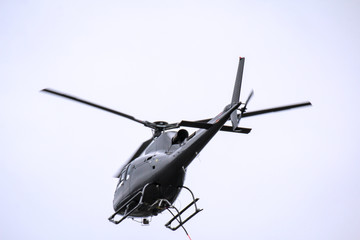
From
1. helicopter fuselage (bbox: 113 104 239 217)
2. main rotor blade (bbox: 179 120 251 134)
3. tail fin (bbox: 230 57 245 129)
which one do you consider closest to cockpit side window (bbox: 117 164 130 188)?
helicopter fuselage (bbox: 113 104 239 217)

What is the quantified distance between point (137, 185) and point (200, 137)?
309 cm

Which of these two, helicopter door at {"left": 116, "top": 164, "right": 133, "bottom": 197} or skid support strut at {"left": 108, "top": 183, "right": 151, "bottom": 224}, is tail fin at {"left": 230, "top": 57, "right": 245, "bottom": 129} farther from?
helicopter door at {"left": 116, "top": 164, "right": 133, "bottom": 197}

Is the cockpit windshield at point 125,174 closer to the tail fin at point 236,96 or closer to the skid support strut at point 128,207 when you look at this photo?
the skid support strut at point 128,207

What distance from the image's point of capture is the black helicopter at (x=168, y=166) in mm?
16812

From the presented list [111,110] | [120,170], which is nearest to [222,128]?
[111,110]

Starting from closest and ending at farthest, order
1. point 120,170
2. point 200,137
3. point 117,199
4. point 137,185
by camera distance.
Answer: point 200,137 < point 137,185 < point 117,199 < point 120,170

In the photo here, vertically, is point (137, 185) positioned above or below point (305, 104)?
below

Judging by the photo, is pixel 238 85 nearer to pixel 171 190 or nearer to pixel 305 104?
pixel 305 104

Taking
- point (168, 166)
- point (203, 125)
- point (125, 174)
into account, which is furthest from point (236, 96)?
point (125, 174)

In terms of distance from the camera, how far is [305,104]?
1688cm

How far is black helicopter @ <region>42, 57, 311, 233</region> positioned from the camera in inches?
662

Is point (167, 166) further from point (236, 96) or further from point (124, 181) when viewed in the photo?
point (236, 96)

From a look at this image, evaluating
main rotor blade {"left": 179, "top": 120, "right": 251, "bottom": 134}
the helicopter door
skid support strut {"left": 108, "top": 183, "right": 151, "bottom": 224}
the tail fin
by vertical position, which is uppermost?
the tail fin

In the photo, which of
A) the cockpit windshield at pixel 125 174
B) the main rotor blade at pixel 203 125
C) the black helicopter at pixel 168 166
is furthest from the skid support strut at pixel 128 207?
the main rotor blade at pixel 203 125
